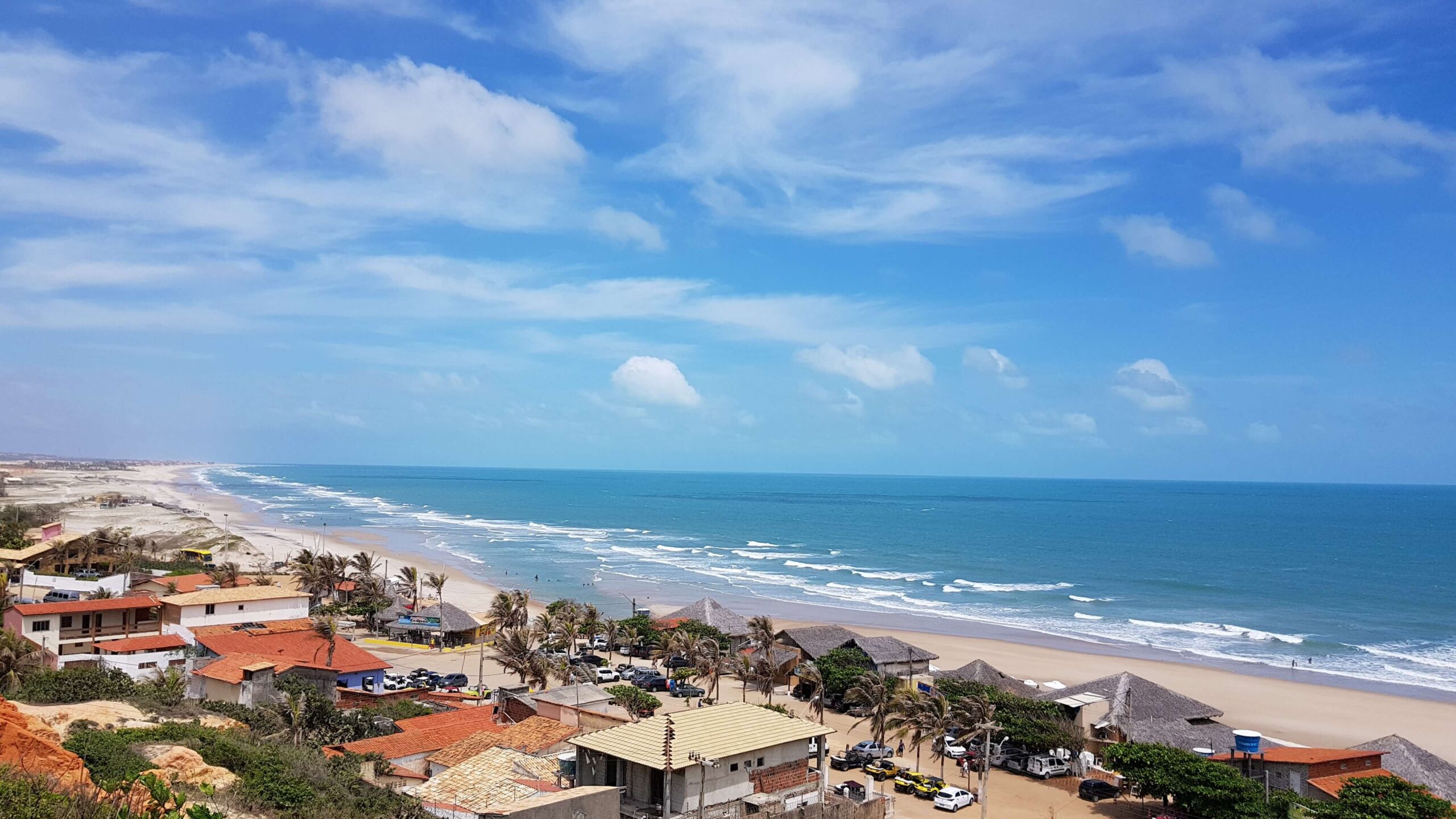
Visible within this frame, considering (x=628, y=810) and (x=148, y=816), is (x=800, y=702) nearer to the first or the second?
(x=628, y=810)

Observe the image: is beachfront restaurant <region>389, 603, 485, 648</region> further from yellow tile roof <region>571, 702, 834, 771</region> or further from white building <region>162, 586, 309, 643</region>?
yellow tile roof <region>571, 702, 834, 771</region>

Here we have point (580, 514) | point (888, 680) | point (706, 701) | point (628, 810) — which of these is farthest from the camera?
point (580, 514)

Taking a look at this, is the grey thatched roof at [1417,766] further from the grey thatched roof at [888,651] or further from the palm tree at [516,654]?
the palm tree at [516,654]

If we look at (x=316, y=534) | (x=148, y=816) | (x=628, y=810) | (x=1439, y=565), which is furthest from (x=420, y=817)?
(x=1439, y=565)

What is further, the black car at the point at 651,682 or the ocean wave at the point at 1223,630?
the ocean wave at the point at 1223,630

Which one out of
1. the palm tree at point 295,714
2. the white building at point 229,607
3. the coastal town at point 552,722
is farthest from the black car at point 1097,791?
the white building at point 229,607

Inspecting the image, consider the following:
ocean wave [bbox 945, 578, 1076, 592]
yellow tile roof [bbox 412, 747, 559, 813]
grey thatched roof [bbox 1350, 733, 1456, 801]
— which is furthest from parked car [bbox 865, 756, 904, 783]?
ocean wave [bbox 945, 578, 1076, 592]

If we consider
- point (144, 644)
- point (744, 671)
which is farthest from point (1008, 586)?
point (144, 644)
